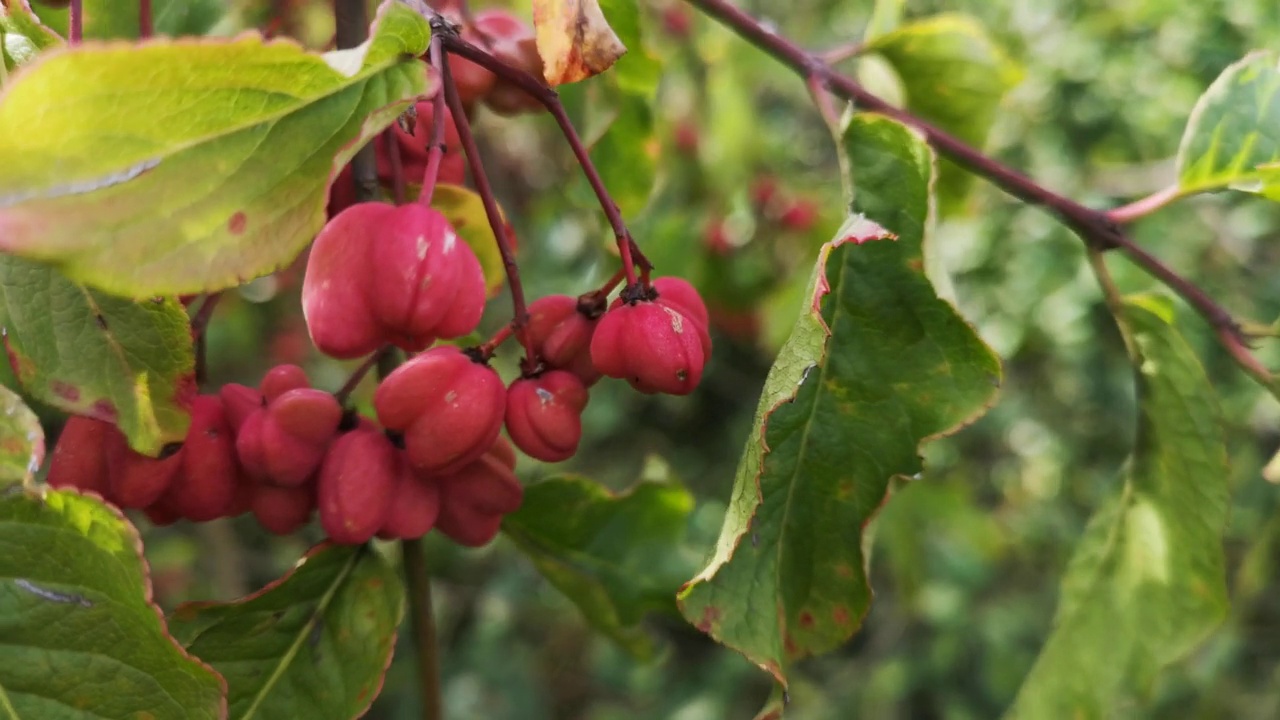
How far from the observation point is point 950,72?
112cm

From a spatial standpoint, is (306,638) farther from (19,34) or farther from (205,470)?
(19,34)

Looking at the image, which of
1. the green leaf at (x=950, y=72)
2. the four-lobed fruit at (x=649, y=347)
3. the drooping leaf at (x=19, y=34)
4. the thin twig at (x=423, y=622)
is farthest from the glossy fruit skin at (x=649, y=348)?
the green leaf at (x=950, y=72)

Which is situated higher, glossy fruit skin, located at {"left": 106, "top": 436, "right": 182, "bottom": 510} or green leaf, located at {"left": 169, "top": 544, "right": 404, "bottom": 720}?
glossy fruit skin, located at {"left": 106, "top": 436, "right": 182, "bottom": 510}

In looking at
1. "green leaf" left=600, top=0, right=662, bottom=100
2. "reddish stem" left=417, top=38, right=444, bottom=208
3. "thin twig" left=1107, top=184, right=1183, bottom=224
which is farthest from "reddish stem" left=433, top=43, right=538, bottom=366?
"thin twig" left=1107, top=184, right=1183, bottom=224

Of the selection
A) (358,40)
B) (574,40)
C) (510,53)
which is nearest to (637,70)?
(510,53)

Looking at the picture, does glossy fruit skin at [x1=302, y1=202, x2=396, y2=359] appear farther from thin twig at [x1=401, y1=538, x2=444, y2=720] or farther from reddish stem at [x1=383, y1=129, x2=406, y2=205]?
thin twig at [x1=401, y1=538, x2=444, y2=720]

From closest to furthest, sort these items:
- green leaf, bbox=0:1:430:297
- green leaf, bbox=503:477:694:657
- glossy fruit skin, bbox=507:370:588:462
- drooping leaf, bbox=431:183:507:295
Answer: green leaf, bbox=0:1:430:297
glossy fruit skin, bbox=507:370:588:462
drooping leaf, bbox=431:183:507:295
green leaf, bbox=503:477:694:657

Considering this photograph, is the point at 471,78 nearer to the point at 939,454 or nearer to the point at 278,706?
the point at 278,706

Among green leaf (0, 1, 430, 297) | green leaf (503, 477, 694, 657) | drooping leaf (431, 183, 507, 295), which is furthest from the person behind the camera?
green leaf (503, 477, 694, 657)

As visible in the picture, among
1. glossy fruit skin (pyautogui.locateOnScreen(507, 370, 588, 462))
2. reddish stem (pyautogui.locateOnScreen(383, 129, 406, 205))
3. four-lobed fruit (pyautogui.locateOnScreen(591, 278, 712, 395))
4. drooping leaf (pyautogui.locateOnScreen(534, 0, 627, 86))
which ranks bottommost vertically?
glossy fruit skin (pyautogui.locateOnScreen(507, 370, 588, 462))

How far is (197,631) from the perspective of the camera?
2.28 ft

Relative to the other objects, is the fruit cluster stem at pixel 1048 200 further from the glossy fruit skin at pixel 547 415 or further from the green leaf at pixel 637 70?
the glossy fruit skin at pixel 547 415

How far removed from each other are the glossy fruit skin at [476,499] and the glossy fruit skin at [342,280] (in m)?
0.17

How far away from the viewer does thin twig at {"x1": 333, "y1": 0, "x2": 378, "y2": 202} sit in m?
0.70
